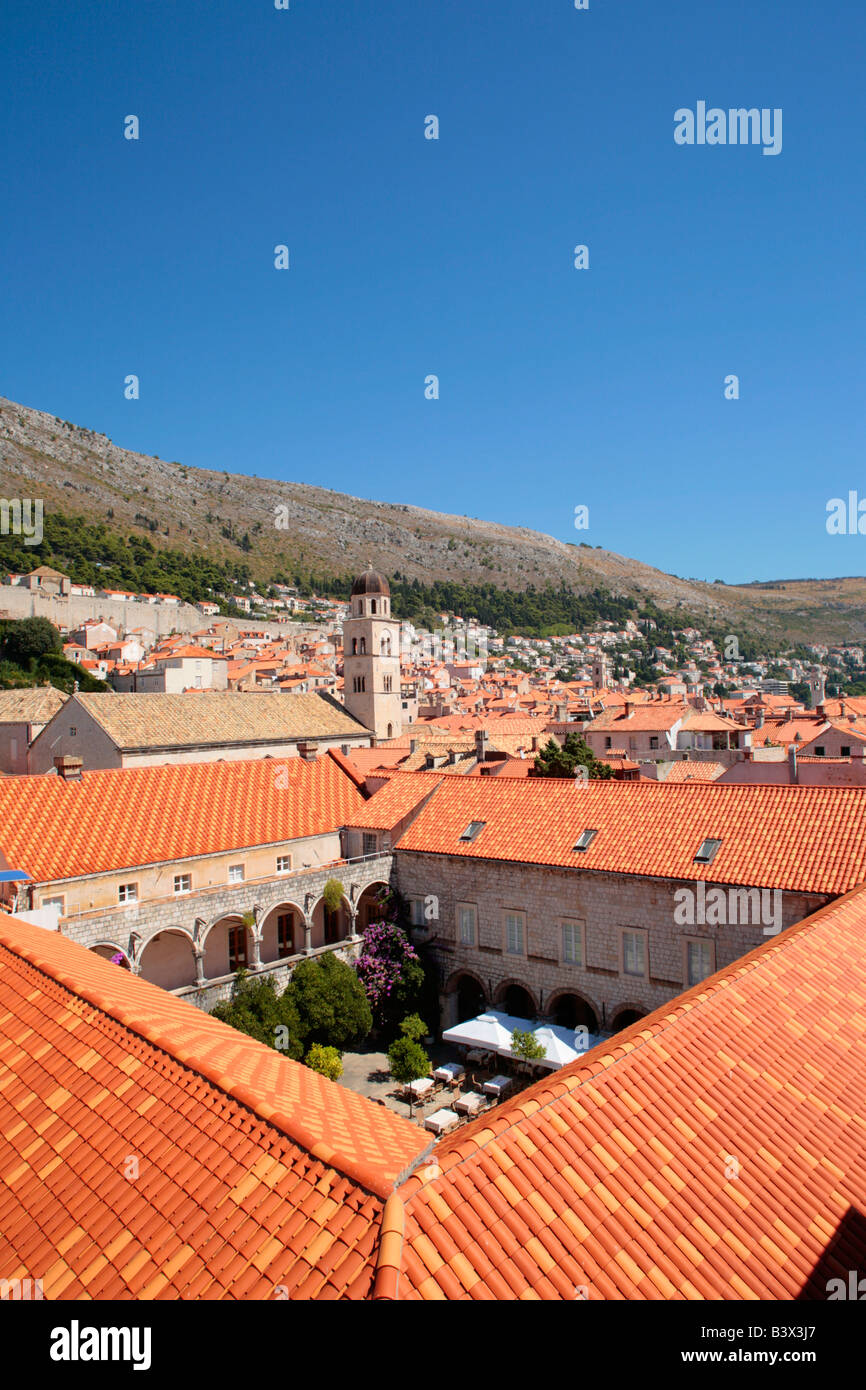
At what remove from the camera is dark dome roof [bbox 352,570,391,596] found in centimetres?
5625

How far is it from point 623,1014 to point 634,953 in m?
1.81

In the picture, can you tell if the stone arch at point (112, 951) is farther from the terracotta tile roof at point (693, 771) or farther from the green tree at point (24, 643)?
the green tree at point (24, 643)

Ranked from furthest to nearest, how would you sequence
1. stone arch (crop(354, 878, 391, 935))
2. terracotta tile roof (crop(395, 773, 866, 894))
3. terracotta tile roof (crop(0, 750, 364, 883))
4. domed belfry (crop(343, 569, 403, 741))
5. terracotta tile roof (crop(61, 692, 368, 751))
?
domed belfry (crop(343, 569, 403, 741))
terracotta tile roof (crop(61, 692, 368, 751))
stone arch (crop(354, 878, 391, 935))
terracotta tile roof (crop(0, 750, 364, 883))
terracotta tile roof (crop(395, 773, 866, 894))

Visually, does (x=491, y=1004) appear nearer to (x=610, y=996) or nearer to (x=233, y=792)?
→ (x=610, y=996)

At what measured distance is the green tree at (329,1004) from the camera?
75.8 feet

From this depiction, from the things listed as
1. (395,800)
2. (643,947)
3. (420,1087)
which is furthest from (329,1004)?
(643,947)

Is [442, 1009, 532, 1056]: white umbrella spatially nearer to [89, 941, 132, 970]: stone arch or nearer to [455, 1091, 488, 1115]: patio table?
[455, 1091, 488, 1115]: patio table

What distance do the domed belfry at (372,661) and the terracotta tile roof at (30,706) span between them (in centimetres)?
1781

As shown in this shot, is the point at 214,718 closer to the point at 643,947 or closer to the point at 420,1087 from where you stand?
Answer: the point at 420,1087

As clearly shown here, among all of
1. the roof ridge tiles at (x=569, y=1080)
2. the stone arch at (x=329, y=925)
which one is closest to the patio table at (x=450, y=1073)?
the stone arch at (x=329, y=925)

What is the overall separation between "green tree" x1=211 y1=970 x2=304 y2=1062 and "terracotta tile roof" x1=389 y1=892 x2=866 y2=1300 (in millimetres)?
14240

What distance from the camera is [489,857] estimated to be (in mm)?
24156

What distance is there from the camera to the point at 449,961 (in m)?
25.6

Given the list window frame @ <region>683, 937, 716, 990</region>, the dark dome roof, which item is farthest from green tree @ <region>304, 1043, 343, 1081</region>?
the dark dome roof
